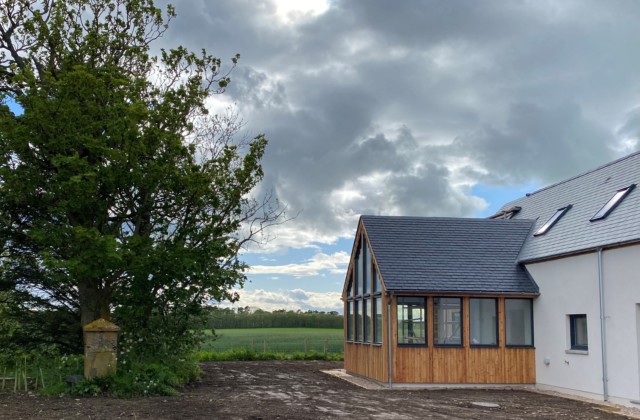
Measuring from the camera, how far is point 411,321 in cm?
1955

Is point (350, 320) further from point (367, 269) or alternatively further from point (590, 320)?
point (590, 320)

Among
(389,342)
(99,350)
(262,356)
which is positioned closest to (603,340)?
(389,342)

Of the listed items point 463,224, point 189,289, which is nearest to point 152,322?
point 189,289

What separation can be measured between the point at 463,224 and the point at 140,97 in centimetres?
1116

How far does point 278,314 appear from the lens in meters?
55.4

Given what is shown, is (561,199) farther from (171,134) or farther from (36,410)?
(36,410)

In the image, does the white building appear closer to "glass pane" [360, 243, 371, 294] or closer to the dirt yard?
the dirt yard

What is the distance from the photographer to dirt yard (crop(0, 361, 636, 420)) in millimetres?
12766

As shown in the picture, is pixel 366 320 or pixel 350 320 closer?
pixel 366 320

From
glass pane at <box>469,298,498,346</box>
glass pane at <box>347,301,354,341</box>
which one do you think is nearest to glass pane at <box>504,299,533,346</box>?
glass pane at <box>469,298,498,346</box>

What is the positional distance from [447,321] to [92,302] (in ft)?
32.9

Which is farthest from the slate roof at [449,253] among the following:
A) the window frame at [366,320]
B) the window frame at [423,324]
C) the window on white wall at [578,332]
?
the window frame at [366,320]

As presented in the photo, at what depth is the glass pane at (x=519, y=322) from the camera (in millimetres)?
19859

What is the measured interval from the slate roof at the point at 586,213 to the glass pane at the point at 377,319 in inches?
182
